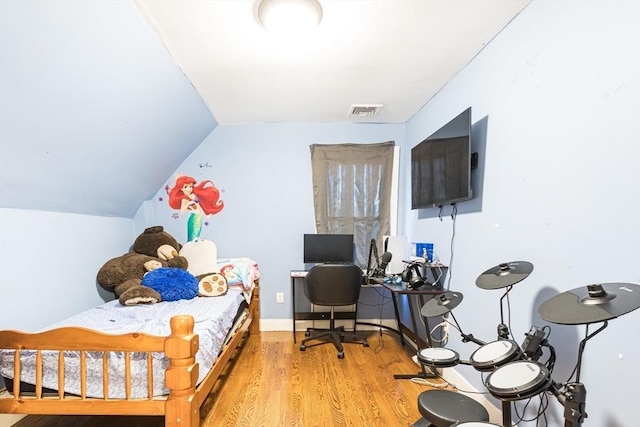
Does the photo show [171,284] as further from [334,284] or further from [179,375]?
[334,284]

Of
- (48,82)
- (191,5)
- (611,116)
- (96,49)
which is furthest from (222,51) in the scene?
(611,116)

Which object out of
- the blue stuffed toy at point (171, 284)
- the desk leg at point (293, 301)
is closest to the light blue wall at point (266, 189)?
the desk leg at point (293, 301)

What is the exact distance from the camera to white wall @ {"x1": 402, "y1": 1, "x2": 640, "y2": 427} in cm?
107

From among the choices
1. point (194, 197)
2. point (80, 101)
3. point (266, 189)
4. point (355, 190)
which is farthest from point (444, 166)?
point (194, 197)

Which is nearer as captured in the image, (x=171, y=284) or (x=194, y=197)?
(x=171, y=284)

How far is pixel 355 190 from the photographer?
11.1 ft

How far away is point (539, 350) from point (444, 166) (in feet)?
4.55

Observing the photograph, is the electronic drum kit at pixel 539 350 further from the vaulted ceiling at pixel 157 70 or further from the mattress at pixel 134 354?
the vaulted ceiling at pixel 157 70

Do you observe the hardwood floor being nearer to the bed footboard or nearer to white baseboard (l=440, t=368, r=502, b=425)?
white baseboard (l=440, t=368, r=502, b=425)

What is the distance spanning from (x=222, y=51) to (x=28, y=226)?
162 cm

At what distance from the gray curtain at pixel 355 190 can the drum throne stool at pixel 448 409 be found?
1840 mm

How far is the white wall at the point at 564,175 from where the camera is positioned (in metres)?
1.07

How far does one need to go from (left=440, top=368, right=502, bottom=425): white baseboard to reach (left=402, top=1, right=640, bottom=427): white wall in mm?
61

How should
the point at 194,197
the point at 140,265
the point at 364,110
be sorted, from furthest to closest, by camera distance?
the point at 194,197 → the point at 364,110 → the point at 140,265
